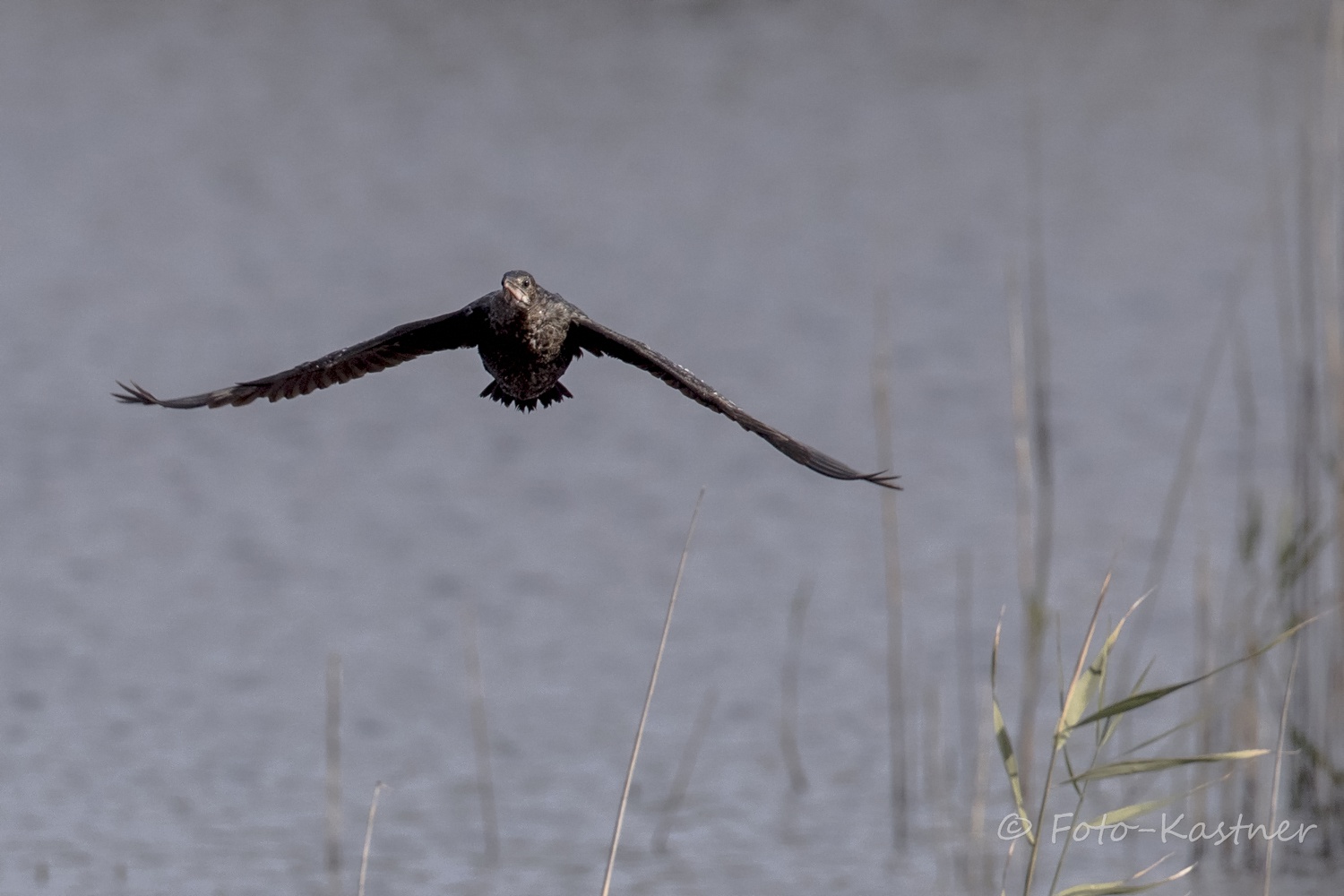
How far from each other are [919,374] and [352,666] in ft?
14.3

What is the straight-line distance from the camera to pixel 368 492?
1172cm

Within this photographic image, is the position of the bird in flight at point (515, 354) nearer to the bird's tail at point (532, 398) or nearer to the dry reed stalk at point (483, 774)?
the bird's tail at point (532, 398)

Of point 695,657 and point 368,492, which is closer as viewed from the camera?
point 695,657

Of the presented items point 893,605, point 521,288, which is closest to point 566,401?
point 893,605

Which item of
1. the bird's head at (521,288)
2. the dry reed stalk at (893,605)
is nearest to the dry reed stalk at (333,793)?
the dry reed stalk at (893,605)

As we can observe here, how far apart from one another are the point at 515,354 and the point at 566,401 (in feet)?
27.1

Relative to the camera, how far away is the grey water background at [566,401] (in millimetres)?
8672

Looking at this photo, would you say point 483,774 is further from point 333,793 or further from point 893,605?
point 893,605

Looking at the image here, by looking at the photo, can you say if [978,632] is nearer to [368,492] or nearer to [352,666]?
[352,666]

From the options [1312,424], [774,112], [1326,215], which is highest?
[774,112]

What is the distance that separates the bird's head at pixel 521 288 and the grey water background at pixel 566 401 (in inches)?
87.8

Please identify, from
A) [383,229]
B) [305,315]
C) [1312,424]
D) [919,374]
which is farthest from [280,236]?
[1312,424]

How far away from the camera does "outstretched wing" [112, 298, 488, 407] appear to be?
13.8 ft

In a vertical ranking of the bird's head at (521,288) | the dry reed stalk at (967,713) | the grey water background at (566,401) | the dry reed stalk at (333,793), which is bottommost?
the dry reed stalk at (333,793)
